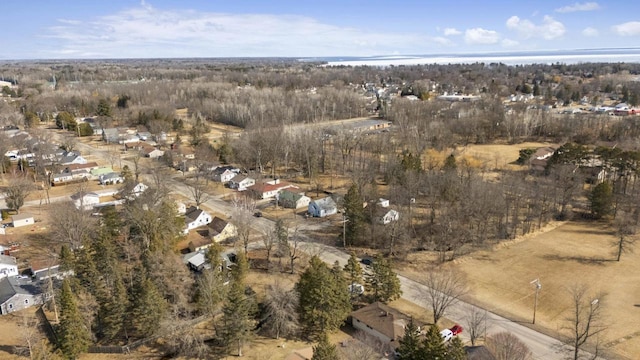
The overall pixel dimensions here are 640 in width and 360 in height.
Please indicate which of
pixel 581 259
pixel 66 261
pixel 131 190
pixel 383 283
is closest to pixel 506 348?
pixel 383 283

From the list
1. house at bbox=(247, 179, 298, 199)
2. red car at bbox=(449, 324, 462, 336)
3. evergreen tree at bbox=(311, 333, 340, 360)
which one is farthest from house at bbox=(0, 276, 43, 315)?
red car at bbox=(449, 324, 462, 336)

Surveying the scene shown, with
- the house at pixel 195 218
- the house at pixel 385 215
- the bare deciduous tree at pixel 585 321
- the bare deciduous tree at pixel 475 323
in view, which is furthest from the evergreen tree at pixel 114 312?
the bare deciduous tree at pixel 585 321

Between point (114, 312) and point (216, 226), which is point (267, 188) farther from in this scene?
point (114, 312)

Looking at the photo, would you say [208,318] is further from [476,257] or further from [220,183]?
[220,183]

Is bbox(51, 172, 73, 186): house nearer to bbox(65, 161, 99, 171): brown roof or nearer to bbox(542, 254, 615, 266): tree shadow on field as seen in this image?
bbox(65, 161, 99, 171): brown roof

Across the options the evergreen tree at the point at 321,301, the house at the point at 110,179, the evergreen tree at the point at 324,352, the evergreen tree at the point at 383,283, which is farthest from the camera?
the house at the point at 110,179

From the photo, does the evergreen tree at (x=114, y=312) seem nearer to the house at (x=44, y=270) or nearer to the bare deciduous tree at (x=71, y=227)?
the house at (x=44, y=270)

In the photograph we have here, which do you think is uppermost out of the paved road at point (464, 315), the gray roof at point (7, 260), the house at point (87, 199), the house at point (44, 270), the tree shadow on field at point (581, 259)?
the house at point (87, 199)
